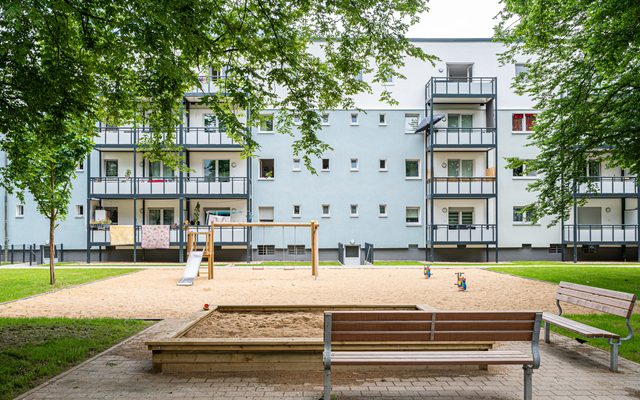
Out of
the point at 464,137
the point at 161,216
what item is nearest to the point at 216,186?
the point at 161,216

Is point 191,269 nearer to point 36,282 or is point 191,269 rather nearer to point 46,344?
point 36,282

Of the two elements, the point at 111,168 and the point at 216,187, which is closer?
the point at 216,187

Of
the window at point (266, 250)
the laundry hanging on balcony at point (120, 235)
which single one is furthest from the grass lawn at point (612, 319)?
the laundry hanging on balcony at point (120, 235)

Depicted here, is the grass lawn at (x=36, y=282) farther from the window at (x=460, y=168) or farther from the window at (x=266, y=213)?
the window at (x=460, y=168)

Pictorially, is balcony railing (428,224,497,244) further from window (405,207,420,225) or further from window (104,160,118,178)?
window (104,160,118,178)

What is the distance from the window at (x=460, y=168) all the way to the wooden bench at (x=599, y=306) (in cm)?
2199

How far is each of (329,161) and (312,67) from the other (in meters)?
19.6

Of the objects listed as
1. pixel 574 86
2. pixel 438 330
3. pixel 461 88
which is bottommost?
pixel 438 330

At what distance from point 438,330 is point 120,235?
Result: 82.6 ft

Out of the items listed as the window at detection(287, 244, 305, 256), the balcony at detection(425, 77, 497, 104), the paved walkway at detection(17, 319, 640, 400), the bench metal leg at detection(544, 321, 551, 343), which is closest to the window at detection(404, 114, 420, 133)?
the balcony at detection(425, 77, 497, 104)

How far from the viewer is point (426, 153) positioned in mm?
29062

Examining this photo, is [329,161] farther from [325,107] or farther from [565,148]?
[325,107]

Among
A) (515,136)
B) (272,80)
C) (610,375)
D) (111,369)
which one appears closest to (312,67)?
(272,80)

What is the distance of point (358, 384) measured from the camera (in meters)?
5.16
